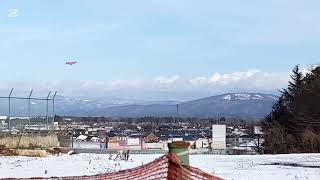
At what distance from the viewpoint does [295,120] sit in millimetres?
49344

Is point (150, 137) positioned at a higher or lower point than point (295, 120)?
lower

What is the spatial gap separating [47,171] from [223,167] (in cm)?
544

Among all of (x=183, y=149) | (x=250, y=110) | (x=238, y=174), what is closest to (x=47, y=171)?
(x=238, y=174)

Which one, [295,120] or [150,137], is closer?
[295,120]

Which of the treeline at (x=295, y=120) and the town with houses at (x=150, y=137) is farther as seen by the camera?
the town with houses at (x=150, y=137)

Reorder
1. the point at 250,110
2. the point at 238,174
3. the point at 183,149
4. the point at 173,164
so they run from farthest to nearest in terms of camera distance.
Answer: the point at 250,110 → the point at 238,174 → the point at 183,149 → the point at 173,164

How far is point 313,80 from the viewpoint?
1953 inches

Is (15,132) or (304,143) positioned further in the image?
(304,143)

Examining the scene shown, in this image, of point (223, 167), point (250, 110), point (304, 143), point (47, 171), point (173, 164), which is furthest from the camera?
point (250, 110)

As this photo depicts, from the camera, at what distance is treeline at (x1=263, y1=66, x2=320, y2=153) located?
44.8m

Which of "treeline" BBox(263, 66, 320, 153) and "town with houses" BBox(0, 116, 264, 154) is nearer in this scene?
"treeline" BBox(263, 66, 320, 153)

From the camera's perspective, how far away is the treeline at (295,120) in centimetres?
4478

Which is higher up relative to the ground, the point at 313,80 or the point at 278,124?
the point at 313,80

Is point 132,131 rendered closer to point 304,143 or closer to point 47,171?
point 304,143
